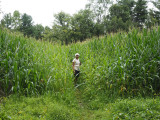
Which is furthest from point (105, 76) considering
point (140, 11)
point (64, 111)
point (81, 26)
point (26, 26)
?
point (26, 26)

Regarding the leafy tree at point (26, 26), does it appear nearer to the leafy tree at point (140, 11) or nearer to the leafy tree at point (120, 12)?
the leafy tree at point (120, 12)

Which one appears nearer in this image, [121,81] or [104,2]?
[121,81]

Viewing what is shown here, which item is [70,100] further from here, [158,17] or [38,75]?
[158,17]

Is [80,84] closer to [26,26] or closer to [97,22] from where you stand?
[97,22]

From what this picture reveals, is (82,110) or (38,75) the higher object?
(38,75)

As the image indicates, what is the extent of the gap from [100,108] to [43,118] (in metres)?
2.00

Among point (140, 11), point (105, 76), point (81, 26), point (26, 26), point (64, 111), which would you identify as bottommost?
point (64, 111)

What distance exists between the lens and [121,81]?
4816 millimetres

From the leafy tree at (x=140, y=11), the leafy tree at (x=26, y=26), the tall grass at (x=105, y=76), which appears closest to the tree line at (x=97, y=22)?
the leafy tree at (x=140, y=11)

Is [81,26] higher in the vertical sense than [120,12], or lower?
lower

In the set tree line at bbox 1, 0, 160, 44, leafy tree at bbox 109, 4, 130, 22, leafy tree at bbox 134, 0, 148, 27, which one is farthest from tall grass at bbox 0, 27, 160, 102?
leafy tree at bbox 134, 0, 148, 27

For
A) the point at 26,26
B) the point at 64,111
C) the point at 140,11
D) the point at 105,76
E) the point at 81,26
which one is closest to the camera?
the point at 64,111

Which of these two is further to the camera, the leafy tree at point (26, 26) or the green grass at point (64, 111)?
the leafy tree at point (26, 26)

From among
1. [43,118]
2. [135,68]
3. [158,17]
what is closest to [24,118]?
[43,118]
